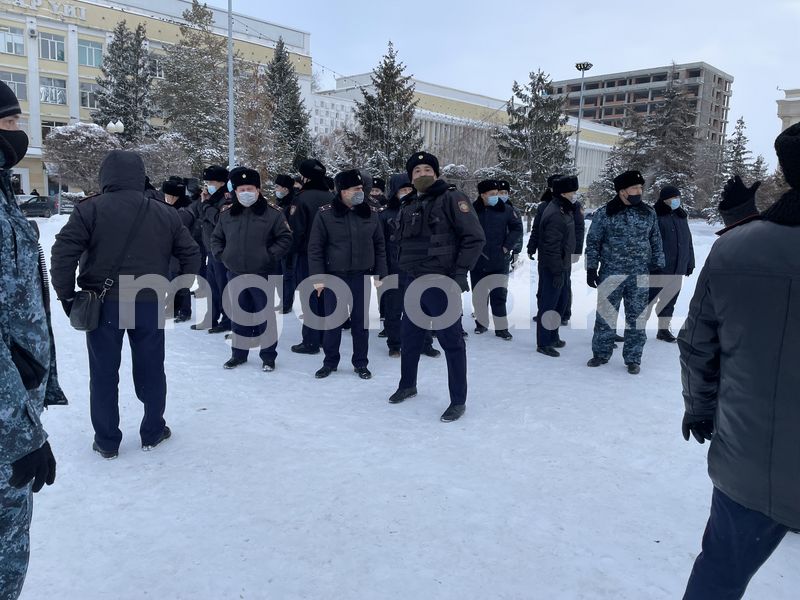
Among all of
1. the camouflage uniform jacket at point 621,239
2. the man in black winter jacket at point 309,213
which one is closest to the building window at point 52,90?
the man in black winter jacket at point 309,213

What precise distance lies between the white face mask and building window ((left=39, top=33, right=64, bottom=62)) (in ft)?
195

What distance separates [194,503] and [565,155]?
94.9 feet

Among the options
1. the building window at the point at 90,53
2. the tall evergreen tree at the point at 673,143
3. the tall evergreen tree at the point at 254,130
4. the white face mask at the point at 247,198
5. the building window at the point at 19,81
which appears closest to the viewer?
the white face mask at the point at 247,198

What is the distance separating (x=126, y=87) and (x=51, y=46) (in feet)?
42.9

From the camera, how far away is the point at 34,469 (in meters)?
1.95

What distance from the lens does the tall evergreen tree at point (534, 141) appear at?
2847cm

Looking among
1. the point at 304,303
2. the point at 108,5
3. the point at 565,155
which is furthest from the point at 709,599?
the point at 108,5

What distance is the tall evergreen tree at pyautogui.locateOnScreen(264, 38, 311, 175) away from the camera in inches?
1398

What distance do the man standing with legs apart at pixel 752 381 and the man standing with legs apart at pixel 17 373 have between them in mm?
2298

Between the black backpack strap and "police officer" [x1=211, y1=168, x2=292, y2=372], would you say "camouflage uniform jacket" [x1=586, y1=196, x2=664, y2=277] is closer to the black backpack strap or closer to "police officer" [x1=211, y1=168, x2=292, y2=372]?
"police officer" [x1=211, y1=168, x2=292, y2=372]

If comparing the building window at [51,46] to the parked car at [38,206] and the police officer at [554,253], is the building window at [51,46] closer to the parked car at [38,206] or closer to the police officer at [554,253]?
the parked car at [38,206]

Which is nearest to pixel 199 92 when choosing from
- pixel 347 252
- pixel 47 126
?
pixel 47 126

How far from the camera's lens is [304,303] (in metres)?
7.18

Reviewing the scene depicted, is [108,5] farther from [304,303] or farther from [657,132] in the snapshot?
[304,303]
